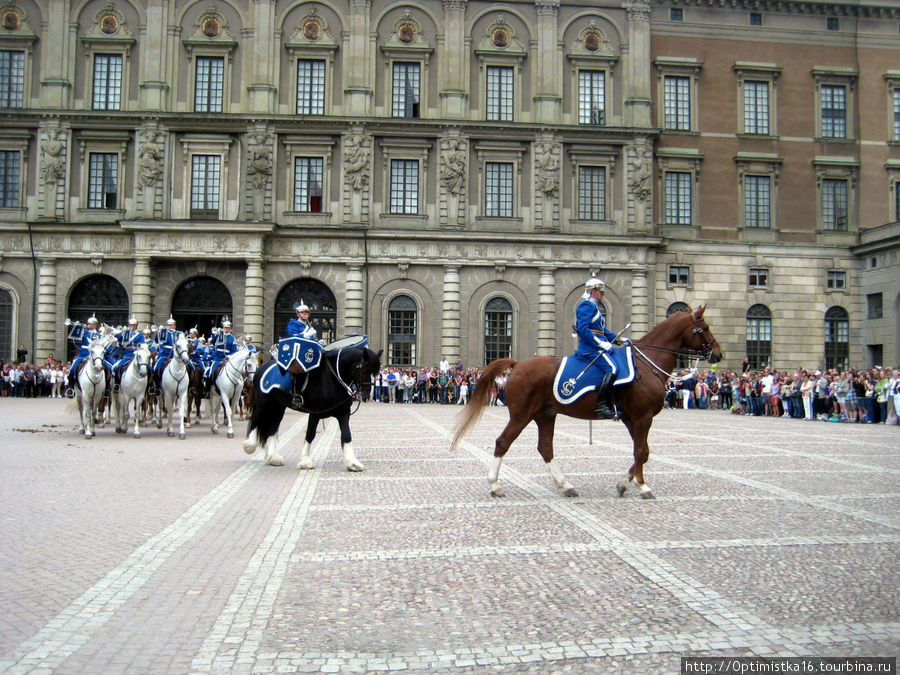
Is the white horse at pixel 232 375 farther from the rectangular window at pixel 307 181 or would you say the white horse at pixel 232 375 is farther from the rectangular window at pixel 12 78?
the rectangular window at pixel 12 78

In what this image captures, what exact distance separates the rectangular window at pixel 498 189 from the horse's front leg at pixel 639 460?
1254 inches

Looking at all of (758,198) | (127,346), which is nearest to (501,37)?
(758,198)

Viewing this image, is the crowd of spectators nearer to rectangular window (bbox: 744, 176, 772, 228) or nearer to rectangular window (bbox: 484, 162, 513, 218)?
rectangular window (bbox: 744, 176, 772, 228)

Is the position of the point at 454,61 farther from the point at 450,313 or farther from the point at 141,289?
the point at 141,289

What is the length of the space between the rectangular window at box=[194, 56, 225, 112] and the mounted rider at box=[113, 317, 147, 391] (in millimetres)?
23738

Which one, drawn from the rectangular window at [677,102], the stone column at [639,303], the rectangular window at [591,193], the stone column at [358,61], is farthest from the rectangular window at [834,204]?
the stone column at [358,61]

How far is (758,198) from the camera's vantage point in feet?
145

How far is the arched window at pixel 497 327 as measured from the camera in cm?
4166

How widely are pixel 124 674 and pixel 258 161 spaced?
3807 centimetres

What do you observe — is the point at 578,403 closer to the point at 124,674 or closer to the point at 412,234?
the point at 124,674

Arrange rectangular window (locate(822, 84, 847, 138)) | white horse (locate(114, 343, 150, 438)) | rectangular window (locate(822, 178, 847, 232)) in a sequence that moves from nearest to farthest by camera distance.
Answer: white horse (locate(114, 343, 150, 438)) < rectangular window (locate(822, 178, 847, 232)) < rectangular window (locate(822, 84, 847, 138))

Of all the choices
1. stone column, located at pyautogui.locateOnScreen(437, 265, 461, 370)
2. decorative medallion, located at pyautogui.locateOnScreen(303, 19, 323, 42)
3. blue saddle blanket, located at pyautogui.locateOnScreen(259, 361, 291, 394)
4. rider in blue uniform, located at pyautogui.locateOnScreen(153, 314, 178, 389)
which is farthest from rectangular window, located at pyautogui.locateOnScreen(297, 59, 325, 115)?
blue saddle blanket, located at pyautogui.locateOnScreen(259, 361, 291, 394)

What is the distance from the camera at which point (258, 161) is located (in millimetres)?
40250

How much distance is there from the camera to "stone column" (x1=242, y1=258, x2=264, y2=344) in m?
39.5
